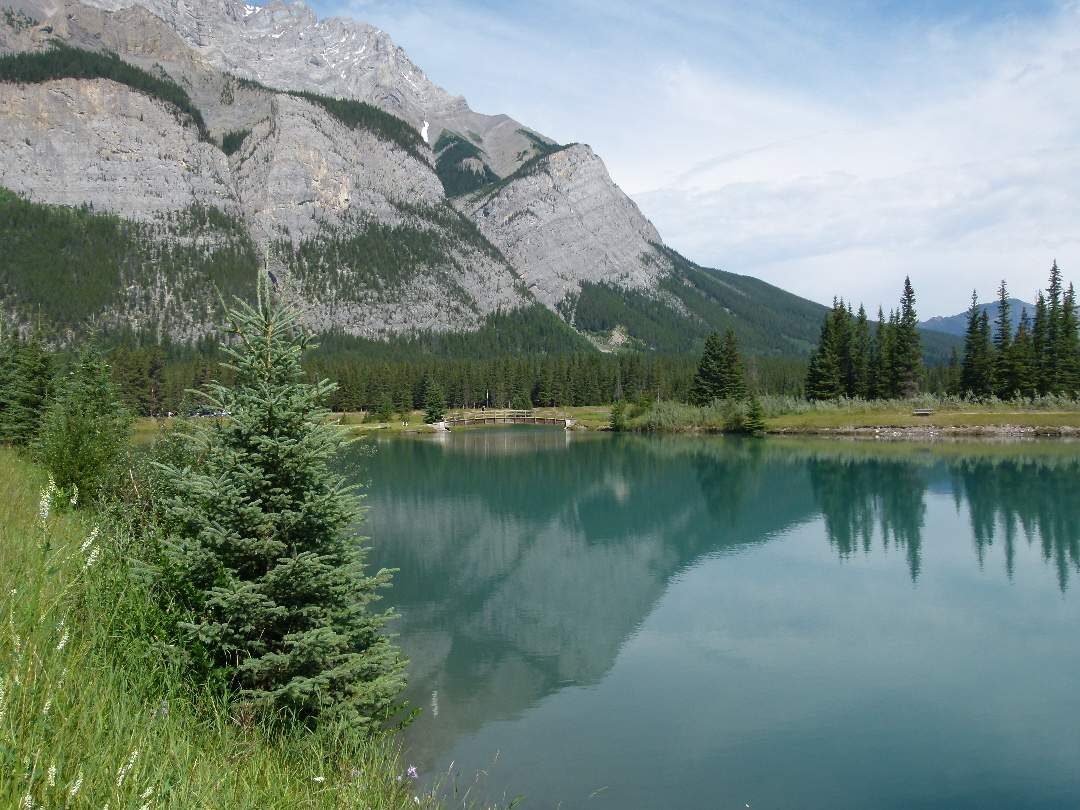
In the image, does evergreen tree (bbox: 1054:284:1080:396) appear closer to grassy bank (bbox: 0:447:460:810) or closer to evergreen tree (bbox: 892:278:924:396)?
evergreen tree (bbox: 892:278:924:396)

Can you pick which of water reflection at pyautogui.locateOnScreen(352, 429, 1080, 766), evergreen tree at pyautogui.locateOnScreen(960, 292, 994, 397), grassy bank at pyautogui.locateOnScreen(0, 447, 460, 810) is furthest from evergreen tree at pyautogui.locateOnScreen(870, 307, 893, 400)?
grassy bank at pyautogui.locateOnScreen(0, 447, 460, 810)

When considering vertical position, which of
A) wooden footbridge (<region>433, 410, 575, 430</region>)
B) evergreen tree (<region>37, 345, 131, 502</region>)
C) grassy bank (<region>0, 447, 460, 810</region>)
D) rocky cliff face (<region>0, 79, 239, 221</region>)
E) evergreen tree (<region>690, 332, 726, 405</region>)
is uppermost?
rocky cliff face (<region>0, 79, 239, 221</region>)

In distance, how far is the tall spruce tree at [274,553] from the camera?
7.67 m

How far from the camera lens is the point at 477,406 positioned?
134 m

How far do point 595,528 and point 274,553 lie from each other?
2564 cm

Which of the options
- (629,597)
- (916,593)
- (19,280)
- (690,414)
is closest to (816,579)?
(916,593)

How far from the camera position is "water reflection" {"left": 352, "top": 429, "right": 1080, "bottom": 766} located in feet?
53.4

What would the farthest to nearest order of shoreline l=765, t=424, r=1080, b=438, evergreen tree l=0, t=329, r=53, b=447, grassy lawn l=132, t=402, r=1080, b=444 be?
grassy lawn l=132, t=402, r=1080, b=444
shoreline l=765, t=424, r=1080, b=438
evergreen tree l=0, t=329, r=53, b=447

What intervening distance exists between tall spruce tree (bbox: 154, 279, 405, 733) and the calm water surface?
1108 millimetres

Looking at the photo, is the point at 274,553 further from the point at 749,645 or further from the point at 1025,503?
the point at 1025,503

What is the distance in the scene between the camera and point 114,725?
15.5ft

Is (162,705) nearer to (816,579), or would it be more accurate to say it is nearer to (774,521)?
(816,579)

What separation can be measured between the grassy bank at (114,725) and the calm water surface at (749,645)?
127 inches

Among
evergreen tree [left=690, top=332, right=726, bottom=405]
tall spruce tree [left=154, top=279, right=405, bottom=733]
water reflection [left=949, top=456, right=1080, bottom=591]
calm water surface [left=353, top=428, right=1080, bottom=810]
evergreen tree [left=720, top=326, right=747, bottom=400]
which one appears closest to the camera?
tall spruce tree [left=154, top=279, right=405, bottom=733]
